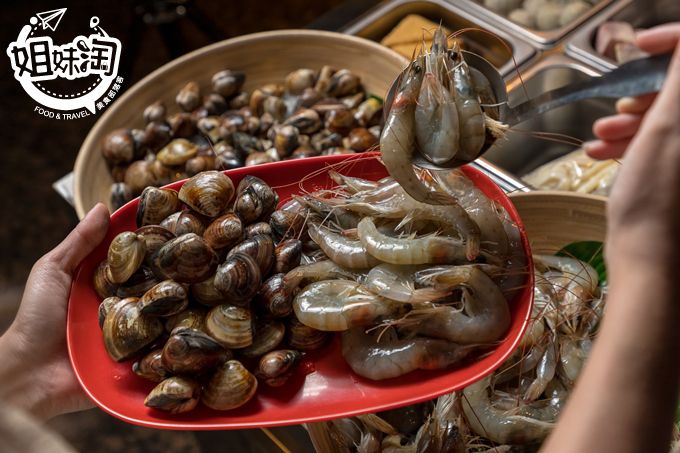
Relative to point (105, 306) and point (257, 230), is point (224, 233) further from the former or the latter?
point (105, 306)

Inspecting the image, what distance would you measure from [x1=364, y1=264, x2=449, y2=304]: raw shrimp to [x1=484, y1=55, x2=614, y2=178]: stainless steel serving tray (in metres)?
1.06

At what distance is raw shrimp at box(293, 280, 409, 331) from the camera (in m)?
1.39

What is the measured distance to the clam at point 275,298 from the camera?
1.46 metres

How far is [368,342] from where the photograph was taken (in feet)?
4.66

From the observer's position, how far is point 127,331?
56.1 inches

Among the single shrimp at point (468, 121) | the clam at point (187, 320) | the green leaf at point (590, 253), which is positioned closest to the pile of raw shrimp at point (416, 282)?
the single shrimp at point (468, 121)

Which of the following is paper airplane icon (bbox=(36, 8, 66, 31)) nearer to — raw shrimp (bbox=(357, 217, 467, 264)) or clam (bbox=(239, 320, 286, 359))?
clam (bbox=(239, 320, 286, 359))

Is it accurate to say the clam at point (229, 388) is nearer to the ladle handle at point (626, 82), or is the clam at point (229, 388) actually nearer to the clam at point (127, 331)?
the clam at point (127, 331)

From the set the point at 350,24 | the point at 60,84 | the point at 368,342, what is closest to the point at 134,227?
the point at 368,342

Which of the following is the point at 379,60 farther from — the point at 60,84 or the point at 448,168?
the point at 60,84

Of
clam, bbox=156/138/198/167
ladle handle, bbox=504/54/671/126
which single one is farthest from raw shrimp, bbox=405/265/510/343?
clam, bbox=156/138/198/167

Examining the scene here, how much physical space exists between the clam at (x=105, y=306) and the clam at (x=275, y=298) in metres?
0.33

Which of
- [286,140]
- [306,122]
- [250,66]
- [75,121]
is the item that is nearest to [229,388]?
[286,140]

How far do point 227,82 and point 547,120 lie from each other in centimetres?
122
